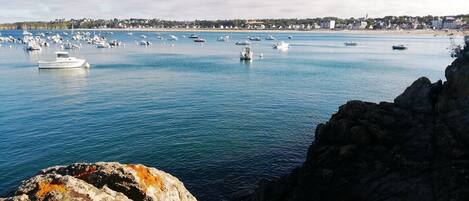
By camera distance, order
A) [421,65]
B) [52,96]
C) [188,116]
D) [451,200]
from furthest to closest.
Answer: [421,65], [52,96], [188,116], [451,200]

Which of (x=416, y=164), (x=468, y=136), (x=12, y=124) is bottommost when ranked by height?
(x=12, y=124)

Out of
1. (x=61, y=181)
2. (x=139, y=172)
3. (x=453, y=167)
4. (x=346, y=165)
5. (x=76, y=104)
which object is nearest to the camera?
(x=61, y=181)

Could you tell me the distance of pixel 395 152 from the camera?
77.4ft

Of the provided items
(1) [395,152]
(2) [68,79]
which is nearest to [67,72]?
(2) [68,79]

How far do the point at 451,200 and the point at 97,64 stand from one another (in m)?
110

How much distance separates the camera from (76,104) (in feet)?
196

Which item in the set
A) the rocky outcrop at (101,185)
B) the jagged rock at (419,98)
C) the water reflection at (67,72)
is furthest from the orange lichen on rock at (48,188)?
the water reflection at (67,72)

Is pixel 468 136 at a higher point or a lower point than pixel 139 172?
lower

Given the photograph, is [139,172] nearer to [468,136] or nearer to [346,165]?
[346,165]

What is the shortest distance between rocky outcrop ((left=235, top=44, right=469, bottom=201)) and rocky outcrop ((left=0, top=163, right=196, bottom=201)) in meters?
13.8

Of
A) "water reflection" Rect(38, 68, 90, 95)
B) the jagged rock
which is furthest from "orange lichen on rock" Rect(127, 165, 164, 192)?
"water reflection" Rect(38, 68, 90, 95)

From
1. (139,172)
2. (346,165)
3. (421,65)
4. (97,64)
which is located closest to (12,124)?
(346,165)

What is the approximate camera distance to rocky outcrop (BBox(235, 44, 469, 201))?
2047cm

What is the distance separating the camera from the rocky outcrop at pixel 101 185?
8656 mm
